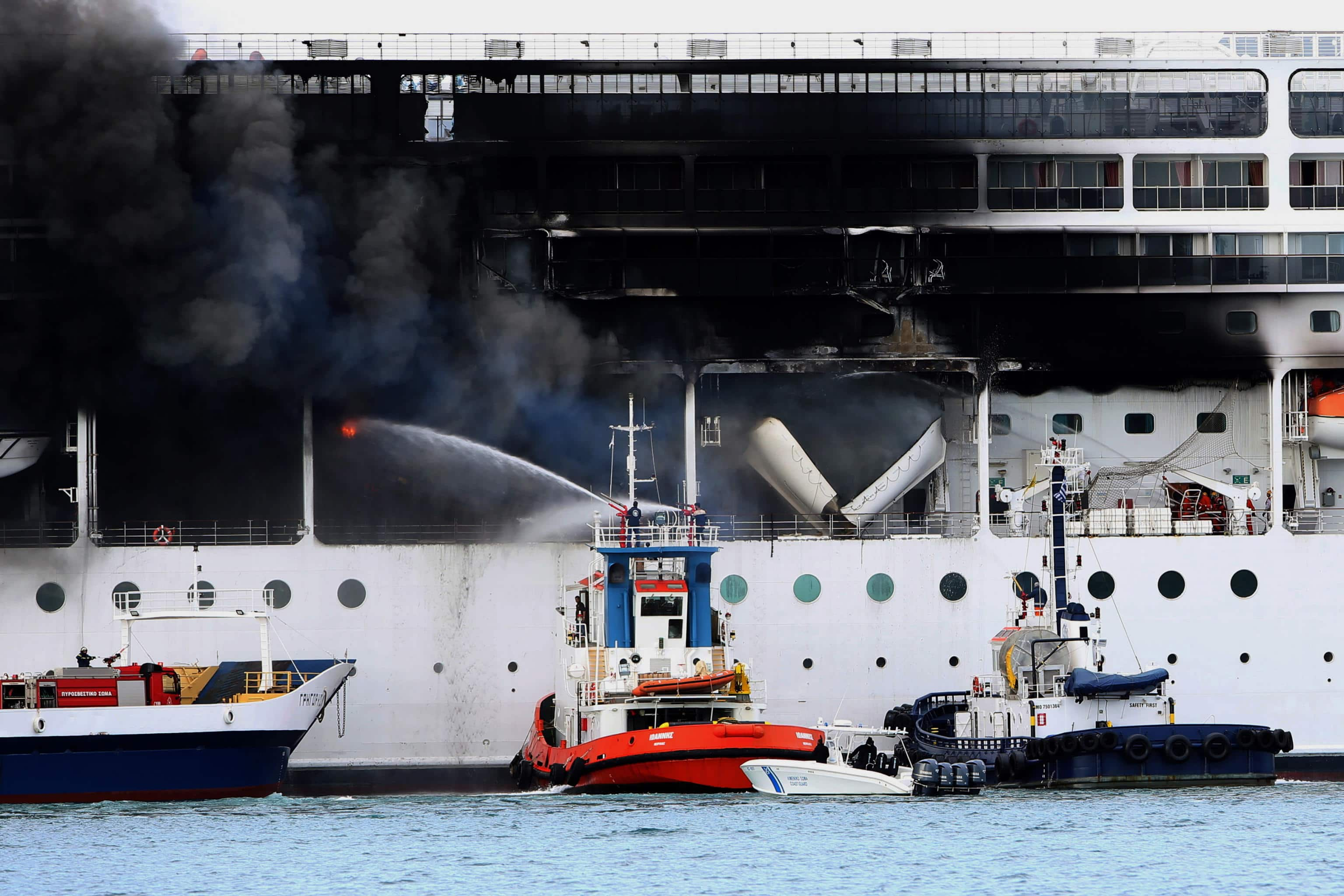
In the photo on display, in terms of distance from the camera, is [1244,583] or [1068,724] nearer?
[1068,724]

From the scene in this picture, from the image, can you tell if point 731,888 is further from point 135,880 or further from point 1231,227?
point 1231,227

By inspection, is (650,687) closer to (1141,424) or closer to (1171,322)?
(1141,424)

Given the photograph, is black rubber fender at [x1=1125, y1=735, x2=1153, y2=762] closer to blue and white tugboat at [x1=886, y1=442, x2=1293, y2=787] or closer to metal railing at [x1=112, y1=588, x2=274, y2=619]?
blue and white tugboat at [x1=886, y1=442, x2=1293, y2=787]

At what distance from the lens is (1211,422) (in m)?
46.9

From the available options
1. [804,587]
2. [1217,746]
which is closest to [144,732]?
[804,587]

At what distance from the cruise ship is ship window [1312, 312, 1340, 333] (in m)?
0.16

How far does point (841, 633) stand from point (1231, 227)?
38.0 feet

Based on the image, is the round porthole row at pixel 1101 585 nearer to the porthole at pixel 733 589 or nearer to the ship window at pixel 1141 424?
the ship window at pixel 1141 424

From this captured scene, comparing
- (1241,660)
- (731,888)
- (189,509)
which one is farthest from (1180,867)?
(189,509)

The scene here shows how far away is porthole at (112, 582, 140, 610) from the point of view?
4316 cm

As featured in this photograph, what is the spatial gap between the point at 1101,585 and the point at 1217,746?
4.89m


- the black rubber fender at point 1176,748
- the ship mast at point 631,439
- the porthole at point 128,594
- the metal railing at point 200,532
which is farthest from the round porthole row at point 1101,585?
the porthole at point 128,594

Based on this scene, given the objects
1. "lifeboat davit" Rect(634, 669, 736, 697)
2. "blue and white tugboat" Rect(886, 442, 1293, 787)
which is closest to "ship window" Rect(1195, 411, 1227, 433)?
"blue and white tugboat" Rect(886, 442, 1293, 787)

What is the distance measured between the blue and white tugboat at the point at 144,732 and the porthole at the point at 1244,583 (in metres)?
17.3
